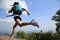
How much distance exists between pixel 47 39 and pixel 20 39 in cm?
224

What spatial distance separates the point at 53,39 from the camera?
51.7ft

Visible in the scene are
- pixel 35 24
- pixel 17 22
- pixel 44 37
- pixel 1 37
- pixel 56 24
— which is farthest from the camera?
pixel 56 24

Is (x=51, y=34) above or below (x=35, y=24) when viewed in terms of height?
below

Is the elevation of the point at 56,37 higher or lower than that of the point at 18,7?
lower

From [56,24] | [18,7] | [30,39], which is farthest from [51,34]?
[18,7]

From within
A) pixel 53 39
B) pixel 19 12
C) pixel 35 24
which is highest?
pixel 19 12

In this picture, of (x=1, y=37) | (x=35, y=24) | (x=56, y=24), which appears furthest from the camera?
(x=56, y=24)

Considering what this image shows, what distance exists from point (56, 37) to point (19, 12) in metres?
7.88

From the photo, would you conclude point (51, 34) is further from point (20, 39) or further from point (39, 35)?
point (20, 39)

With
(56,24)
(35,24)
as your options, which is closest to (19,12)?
(35,24)

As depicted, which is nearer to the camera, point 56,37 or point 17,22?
point 17,22

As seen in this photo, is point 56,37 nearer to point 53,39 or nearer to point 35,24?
point 53,39

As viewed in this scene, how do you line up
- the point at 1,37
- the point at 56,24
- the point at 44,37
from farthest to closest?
the point at 56,24 < the point at 44,37 < the point at 1,37

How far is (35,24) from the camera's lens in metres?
7.80
